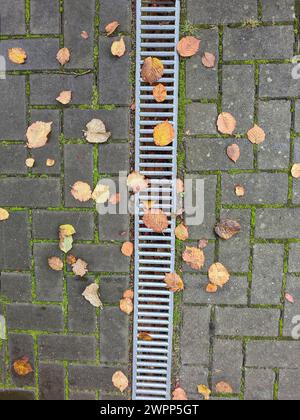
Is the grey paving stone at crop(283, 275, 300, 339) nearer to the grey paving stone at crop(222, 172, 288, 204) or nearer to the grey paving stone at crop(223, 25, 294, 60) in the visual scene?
the grey paving stone at crop(222, 172, 288, 204)

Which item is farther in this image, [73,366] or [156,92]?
[73,366]

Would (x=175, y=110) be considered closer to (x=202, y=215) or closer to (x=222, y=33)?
(x=222, y=33)

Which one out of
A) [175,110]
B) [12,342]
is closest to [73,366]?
[12,342]

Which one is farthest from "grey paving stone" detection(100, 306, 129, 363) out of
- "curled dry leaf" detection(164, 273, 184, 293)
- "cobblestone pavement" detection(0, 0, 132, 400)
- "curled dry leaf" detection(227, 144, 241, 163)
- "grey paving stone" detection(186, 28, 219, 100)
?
"grey paving stone" detection(186, 28, 219, 100)

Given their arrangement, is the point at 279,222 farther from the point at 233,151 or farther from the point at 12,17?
the point at 12,17

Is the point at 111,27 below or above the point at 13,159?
above

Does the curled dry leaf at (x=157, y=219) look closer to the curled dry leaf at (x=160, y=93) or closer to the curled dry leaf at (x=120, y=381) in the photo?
the curled dry leaf at (x=160, y=93)

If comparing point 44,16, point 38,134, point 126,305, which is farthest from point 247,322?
point 44,16
